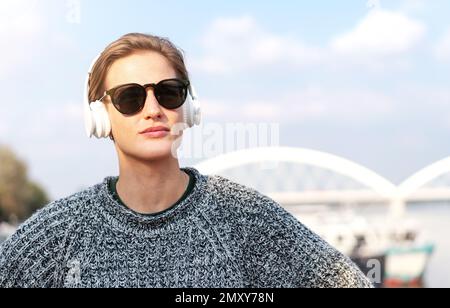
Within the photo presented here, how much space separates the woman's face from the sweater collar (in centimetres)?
19

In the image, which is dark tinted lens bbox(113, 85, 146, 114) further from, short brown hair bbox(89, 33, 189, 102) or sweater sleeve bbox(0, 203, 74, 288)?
sweater sleeve bbox(0, 203, 74, 288)

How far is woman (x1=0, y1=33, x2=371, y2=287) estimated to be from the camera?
8.39ft

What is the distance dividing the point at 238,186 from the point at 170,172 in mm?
281

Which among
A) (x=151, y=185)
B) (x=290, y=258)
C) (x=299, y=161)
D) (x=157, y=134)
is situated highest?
(x=157, y=134)

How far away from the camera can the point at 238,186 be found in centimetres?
274

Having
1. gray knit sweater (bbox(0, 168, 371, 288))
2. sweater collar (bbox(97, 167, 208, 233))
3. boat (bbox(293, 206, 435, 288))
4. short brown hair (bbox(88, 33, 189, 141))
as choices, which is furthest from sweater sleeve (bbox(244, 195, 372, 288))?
boat (bbox(293, 206, 435, 288))

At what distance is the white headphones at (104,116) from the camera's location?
104 inches

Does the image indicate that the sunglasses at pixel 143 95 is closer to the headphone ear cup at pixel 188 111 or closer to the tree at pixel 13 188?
the headphone ear cup at pixel 188 111

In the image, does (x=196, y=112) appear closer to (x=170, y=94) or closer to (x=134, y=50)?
(x=170, y=94)

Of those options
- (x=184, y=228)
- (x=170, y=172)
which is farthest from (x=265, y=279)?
(x=170, y=172)

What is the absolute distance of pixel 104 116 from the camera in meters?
2.66

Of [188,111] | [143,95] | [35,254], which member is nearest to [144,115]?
[143,95]

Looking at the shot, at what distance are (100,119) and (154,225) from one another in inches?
17.4
